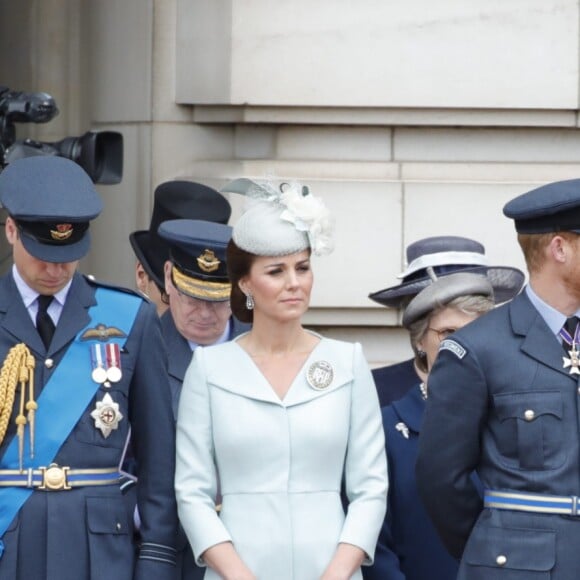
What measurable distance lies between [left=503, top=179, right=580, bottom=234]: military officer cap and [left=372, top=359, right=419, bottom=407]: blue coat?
118 cm

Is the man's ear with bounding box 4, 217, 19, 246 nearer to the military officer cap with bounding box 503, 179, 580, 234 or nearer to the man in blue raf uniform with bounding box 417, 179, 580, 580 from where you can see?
the man in blue raf uniform with bounding box 417, 179, 580, 580

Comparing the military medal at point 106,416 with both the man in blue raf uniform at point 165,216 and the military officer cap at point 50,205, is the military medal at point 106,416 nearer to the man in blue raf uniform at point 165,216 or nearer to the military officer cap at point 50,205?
the military officer cap at point 50,205

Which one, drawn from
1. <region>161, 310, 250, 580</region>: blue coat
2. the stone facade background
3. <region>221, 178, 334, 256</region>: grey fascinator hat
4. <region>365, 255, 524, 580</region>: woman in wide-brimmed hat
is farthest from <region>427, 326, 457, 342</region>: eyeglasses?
the stone facade background

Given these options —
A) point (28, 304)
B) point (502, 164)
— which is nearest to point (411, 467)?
point (28, 304)

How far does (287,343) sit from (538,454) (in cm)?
68

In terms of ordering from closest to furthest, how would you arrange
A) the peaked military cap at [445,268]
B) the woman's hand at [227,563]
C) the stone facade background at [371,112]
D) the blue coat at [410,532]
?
the woman's hand at [227,563]
the blue coat at [410,532]
the peaked military cap at [445,268]
the stone facade background at [371,112]

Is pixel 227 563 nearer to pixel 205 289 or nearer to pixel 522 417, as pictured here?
pixel 522 417

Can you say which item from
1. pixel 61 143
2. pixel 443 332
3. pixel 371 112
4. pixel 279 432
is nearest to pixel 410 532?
Result: pixel 443 332

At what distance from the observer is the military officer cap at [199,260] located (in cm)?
578

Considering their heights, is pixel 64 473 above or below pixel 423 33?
below

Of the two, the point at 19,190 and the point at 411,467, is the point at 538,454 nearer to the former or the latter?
the point at 411,467

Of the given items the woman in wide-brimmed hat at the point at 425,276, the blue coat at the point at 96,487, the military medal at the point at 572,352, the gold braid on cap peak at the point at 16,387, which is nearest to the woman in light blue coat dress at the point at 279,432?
the blue coat at the point at 96,487

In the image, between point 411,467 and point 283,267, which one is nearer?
point 283,267

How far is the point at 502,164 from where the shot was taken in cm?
755
